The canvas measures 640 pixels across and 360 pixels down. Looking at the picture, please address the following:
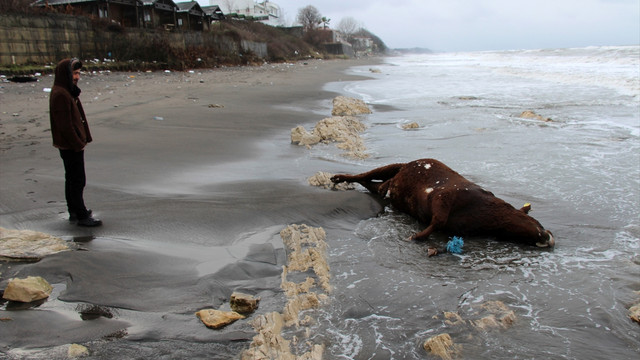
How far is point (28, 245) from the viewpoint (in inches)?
132

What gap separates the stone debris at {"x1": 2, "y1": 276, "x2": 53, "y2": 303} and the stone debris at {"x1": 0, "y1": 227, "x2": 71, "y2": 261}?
468 millimetres

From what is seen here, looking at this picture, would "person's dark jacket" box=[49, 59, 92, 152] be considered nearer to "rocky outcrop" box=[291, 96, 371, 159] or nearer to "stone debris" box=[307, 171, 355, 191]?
"stone debris" box=[307, 171, 355, 191]

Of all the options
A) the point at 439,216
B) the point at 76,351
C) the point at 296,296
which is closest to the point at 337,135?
the point at 439,216

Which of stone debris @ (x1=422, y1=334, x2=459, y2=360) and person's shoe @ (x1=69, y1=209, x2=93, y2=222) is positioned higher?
person's shoe @ (x1=69, y1=209, x2=93, y2=222)

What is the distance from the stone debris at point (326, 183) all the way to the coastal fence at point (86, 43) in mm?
19013

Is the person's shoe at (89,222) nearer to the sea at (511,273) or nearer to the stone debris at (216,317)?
the stone debris at (216,317)

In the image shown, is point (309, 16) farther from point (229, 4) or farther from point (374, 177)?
point (374, 177)

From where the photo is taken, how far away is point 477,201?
4.07 metres

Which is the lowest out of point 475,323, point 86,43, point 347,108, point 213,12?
point 475,323

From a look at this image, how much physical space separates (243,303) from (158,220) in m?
1.79

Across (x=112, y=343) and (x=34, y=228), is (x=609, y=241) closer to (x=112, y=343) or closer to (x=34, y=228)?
(x=112, y=343)

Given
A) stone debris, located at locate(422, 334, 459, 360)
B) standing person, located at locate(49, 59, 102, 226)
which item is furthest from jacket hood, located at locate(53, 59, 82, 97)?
stone debris, located at locate(422, 334, 459, 360)

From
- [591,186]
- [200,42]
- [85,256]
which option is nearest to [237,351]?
[85,256]

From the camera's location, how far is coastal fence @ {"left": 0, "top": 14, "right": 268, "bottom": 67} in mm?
19344
